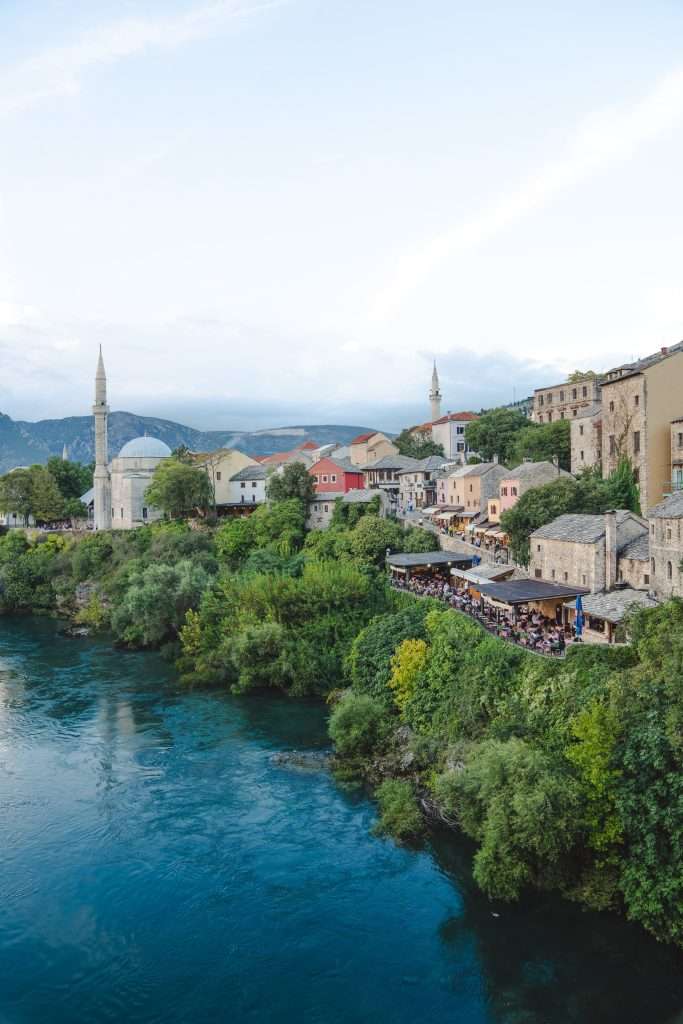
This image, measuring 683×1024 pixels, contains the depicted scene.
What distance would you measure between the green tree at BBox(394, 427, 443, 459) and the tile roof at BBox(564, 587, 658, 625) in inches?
1938

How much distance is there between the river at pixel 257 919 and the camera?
15.6m

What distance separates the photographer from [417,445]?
268 feet

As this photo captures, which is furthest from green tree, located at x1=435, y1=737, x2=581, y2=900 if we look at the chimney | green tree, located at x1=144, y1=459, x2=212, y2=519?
green tree, located at x1=144, y1=459, x2=212, y2=519

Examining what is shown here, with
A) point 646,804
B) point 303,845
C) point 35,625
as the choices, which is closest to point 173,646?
point 35,625

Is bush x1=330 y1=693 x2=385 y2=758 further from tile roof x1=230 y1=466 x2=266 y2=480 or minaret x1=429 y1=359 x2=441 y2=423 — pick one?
minaret x1=429 y1=359 x2=441 y2=423

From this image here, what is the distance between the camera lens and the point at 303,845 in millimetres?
21281

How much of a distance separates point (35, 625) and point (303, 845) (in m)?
38.4

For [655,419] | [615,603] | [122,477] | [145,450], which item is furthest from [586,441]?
[145,450]

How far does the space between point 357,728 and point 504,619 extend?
8.03 meters

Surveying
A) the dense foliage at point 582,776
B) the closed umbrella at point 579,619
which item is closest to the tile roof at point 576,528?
the closed umbrella at point 579,619

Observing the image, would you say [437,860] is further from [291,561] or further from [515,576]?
[291,561]

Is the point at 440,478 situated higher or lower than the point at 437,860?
higher

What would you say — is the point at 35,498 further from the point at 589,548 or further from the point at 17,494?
the point at 589,548

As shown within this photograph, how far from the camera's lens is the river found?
15570 mm
